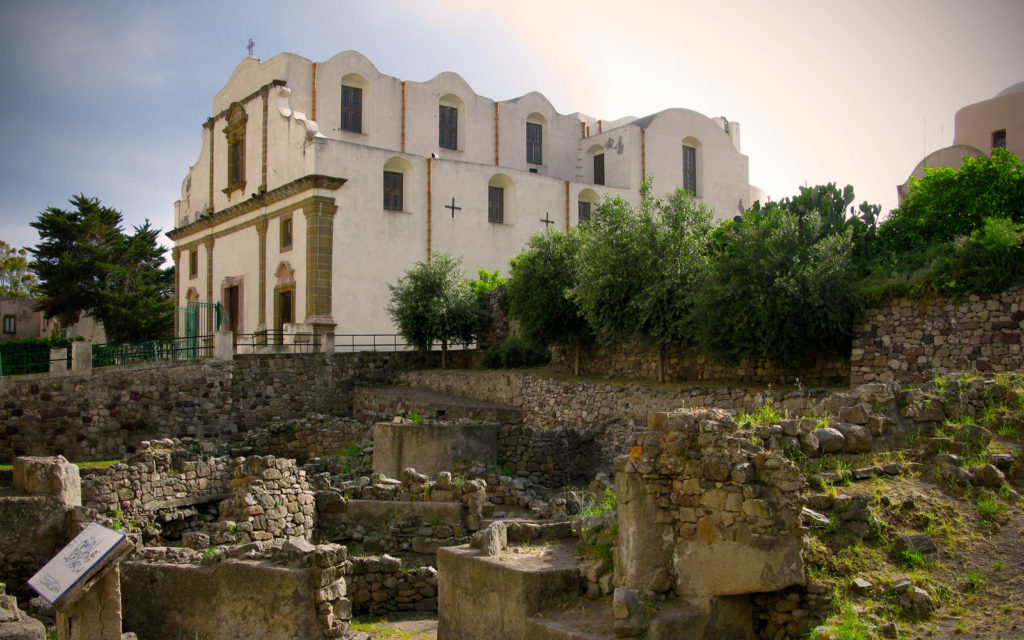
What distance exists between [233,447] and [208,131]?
1985 centimetres

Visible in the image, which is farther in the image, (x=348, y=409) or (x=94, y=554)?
(x=348, y=409)

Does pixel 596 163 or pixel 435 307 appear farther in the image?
pixel 596 163

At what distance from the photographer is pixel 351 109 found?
34781mm

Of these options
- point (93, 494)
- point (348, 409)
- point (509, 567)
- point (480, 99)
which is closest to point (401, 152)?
point (480, 99)

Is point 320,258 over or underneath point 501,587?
over

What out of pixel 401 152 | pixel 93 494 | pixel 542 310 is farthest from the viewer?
pixel 401 152

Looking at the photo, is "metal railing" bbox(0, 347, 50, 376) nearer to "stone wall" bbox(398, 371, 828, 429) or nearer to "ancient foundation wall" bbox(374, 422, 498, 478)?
"ancient foundation wall" bbox(374, 422, 498, 478)

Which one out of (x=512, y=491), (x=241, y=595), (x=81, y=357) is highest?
(x=81, y=357)

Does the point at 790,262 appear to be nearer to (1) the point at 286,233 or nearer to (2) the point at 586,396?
(2) the point at 586,396

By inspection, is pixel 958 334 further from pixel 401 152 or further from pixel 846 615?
pixel 401 152

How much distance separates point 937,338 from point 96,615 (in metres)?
14.3

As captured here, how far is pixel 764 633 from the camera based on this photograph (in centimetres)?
698

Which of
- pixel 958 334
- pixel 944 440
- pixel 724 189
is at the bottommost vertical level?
pixel 944 440

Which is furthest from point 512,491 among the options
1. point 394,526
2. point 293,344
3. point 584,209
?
point 584,209
